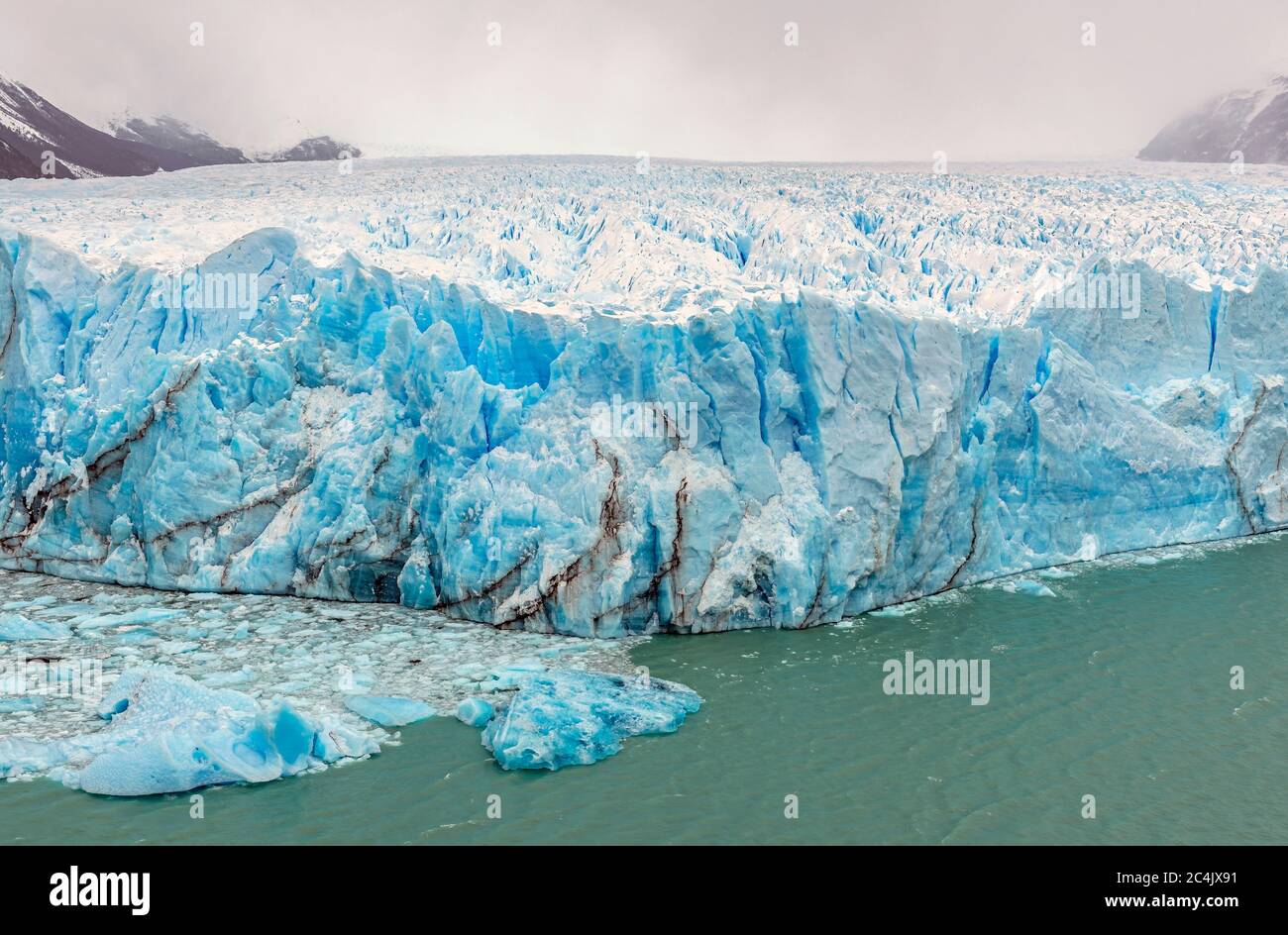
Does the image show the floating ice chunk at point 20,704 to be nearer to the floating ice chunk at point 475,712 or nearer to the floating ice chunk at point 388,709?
the floating ice chunk at point 388,709

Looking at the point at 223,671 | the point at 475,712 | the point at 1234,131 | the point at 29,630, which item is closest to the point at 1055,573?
the point at 475,712

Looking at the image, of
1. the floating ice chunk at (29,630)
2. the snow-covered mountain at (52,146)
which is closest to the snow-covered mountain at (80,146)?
the snow-covered mountain at (52,146)

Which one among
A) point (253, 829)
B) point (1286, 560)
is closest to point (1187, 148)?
point (1286, 560)

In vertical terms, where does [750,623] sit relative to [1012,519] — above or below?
below

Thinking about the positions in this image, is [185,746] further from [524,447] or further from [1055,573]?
[1055,573]

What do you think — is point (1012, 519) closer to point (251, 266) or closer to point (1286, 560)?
point (1286, 560)

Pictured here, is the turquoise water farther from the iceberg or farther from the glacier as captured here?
the glacier
